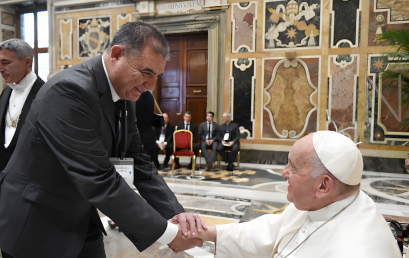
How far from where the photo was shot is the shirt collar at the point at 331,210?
132 cm

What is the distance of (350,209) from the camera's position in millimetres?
1297

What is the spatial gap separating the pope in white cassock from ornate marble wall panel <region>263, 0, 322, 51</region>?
728cm

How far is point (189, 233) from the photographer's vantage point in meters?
1.75

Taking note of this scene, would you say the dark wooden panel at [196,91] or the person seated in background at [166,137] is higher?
the dark wooden panel at [196,91]

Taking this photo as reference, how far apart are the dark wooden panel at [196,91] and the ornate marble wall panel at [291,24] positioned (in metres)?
2.16

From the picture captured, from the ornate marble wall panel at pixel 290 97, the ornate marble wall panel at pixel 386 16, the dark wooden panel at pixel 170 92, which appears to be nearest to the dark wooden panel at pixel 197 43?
the dark wooden panel at pixel 170 92

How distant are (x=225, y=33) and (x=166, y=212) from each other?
739 centimetres

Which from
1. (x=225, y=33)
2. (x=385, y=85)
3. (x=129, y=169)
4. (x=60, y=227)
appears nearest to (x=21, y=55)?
(x=129, y=169)

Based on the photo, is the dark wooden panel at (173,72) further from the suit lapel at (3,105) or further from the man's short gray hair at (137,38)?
the man's short gray hair at (137,38)

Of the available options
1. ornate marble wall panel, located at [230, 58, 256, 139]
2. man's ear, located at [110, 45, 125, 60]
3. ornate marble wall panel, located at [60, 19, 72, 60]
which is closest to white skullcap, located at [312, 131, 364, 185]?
man's ear, located at [110, 45, 125, 60]

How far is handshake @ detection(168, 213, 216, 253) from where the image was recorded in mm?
1725

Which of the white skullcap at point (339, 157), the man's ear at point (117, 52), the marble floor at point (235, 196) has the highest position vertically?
the man's ear at point (117, 52)

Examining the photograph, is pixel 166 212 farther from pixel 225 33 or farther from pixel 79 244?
pixel 225 33

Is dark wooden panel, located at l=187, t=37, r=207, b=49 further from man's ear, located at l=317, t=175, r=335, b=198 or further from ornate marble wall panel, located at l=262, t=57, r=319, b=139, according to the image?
man's ear, located at l=317, t=175, r=335, b=198
